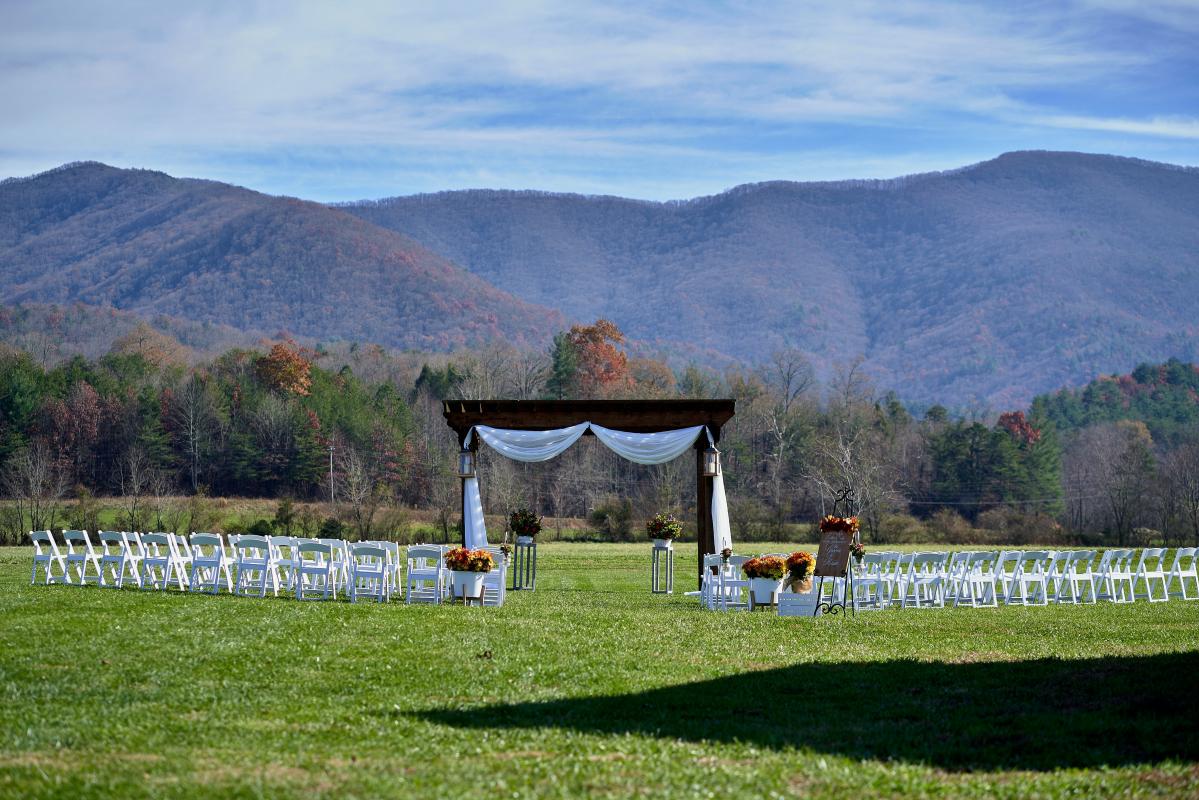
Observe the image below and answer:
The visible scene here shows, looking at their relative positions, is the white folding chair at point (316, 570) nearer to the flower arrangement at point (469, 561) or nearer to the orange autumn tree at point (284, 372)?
the flower arrangement at point (469, 561)

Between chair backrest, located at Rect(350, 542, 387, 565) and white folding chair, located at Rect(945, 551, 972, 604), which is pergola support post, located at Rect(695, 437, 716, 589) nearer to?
white folding chair, located at Rect(945, 551, 972, 604)

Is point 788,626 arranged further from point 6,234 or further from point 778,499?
point 6,234

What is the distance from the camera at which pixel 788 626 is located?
543 inches

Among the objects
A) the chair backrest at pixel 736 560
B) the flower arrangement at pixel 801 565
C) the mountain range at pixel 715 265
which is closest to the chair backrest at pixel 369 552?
the chair backrest at pixel 736 560

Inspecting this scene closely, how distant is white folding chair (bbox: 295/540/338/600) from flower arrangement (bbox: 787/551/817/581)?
18.9 feet

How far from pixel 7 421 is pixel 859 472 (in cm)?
3765

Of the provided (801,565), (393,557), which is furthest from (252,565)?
(801,565)

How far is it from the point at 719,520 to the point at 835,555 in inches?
221

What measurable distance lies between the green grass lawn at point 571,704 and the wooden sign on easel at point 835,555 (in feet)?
3.41

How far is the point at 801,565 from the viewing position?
15.9m

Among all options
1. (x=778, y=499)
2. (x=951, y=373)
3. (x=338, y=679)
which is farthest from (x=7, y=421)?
(x=951, y=373)

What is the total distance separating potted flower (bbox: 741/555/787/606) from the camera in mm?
16109

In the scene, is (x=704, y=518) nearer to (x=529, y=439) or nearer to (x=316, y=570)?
(x=529, y=439)

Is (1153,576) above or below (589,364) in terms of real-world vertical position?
below
